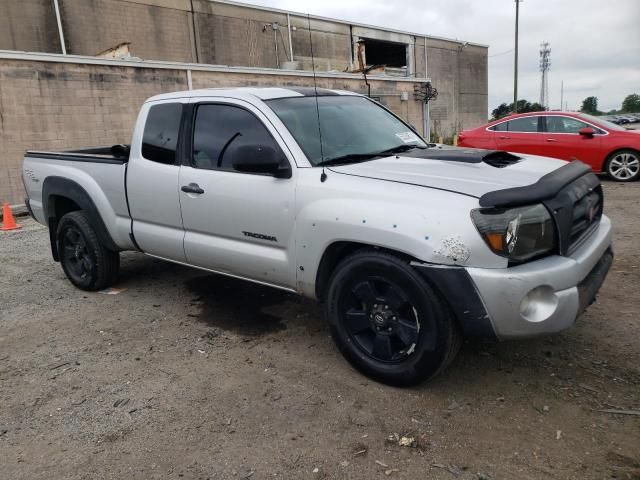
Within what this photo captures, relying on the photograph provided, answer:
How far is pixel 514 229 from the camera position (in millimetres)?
2699

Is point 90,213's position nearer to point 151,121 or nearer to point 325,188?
point 151,121

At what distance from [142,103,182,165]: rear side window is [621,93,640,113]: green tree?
8640 cm

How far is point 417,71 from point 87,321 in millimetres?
35803

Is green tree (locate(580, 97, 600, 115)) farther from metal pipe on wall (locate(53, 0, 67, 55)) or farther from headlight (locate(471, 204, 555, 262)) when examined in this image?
headlight (locate(471, 204, 555, 262))

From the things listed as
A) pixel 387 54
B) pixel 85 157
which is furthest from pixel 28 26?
pixel 387 54

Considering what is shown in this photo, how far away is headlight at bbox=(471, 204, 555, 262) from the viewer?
2.69 m

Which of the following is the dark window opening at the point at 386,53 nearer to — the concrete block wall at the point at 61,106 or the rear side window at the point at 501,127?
the concrete block wall at the point at 61,106

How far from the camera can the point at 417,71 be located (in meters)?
36.8

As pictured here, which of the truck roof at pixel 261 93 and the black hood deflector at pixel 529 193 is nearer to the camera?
the black hood deflector at pixel 529 193

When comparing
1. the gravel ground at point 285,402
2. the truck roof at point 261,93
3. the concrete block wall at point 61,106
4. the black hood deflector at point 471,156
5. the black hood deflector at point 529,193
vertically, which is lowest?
the gravel ground at point 285,402

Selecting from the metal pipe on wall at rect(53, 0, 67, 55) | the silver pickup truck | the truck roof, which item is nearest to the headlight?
the silver pickup truck

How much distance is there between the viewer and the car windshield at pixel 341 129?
11.9 ft

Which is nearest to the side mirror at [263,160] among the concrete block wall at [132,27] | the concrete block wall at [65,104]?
the concrete block wall at [65,104]

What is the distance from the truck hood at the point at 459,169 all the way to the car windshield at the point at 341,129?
7.9 inches
